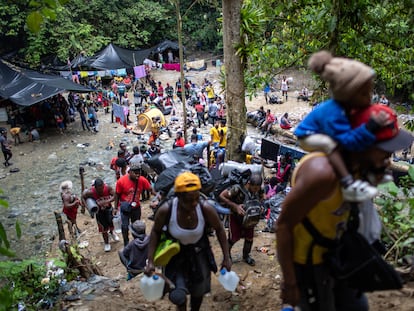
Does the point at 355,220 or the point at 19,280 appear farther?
the point at 19,280

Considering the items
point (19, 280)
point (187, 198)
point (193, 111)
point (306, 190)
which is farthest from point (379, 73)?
point (193, 111)

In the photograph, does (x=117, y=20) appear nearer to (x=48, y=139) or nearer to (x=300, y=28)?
(x=48, y=139)

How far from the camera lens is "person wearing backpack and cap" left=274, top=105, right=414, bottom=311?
1.70 meters

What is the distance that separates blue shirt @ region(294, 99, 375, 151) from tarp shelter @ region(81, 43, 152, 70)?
23.9 meters

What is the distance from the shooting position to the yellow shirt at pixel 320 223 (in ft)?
5.86

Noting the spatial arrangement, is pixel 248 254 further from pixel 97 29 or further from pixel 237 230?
pixel 97 29

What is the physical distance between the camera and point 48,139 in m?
17.0

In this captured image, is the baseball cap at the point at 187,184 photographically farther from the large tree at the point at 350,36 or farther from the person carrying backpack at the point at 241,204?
the large tree at the point at 350,36

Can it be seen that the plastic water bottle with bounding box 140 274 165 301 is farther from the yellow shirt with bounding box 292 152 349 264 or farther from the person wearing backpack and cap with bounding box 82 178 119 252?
the person wearing backpack and cap with bounding box 82 178 119 252

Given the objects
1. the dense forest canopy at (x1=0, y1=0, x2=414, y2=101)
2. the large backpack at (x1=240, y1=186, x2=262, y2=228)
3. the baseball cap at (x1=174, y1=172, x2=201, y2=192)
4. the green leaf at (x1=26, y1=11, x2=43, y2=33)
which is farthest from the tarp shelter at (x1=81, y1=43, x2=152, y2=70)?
the green leaf at (x1=26, y1=11, x2=43, y2=33)

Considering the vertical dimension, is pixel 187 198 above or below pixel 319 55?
below

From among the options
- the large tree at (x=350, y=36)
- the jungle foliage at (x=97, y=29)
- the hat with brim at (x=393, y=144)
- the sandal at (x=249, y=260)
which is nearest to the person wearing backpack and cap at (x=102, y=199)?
the sandal at (x=249, y=260)

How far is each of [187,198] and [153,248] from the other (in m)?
0.56

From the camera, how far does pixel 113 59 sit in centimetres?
2511
